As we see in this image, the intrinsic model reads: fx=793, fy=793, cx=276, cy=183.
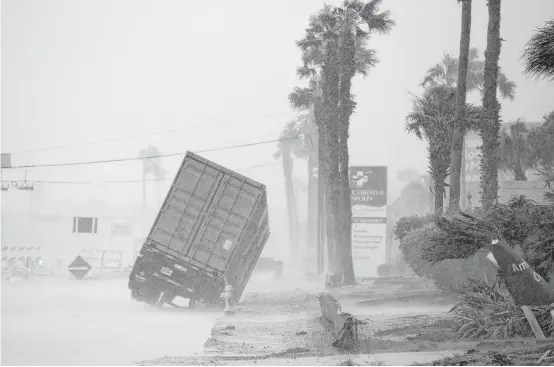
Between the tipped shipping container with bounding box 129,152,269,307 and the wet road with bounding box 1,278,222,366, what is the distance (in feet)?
2.90

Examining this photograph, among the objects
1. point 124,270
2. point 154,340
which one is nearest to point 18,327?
point 154,340

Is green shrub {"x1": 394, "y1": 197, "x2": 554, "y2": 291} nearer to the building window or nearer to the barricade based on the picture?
the building window

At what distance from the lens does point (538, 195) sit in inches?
1246

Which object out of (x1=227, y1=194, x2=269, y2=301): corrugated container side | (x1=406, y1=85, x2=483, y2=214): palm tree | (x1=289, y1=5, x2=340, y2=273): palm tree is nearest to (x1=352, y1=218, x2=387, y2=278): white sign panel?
(x1=289, y1=5, x2=340, y2=273): palm tree

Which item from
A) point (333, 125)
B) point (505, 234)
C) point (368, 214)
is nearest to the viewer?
point (505, 234)

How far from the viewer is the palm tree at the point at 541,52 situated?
11336 millimetres

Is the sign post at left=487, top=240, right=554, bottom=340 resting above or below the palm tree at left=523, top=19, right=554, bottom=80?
below

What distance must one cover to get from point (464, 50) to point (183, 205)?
38.5 ft

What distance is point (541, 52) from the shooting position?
11.4 m

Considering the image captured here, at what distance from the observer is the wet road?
13.7m

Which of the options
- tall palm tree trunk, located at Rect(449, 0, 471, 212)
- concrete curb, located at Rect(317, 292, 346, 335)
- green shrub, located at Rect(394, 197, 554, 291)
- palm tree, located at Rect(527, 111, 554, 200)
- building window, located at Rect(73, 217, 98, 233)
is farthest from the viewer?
building window, located at Rect(73, 217, 98, 233)

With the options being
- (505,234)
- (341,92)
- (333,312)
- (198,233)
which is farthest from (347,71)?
(505,234)

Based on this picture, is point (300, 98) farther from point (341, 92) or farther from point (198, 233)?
point (198, 233)

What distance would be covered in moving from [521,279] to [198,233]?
1196 centimetres
